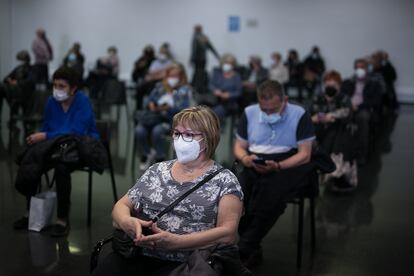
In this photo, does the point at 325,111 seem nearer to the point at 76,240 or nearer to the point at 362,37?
the point at 76,240

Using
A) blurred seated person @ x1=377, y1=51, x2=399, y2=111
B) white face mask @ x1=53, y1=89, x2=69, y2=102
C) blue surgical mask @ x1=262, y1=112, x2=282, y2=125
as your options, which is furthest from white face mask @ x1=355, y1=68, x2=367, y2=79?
blurred seated person @ x1=377, y1=51, x2=399, y2=111

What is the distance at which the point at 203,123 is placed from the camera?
2.29 meters

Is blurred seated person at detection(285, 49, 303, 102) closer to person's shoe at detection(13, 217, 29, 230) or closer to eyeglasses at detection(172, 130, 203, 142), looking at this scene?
person's shoe at detection(13, 217, 29, 230)

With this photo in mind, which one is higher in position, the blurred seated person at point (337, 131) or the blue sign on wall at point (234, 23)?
the blue sign on wall at point (234, 23)

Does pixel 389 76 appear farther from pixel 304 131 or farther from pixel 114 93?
pixel 304 131

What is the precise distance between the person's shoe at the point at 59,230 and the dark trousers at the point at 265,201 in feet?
4.14

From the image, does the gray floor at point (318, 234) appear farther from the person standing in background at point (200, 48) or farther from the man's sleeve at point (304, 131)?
the person standing in background at point (200, 48)

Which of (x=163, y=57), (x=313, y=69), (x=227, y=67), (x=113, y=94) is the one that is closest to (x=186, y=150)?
(x=227, y=67)

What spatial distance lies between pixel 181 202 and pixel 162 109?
366cm

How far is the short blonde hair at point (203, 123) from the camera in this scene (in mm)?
2295

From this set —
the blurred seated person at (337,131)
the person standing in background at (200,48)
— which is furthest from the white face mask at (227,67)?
the person standing in background at (200,48)

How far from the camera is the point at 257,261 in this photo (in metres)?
3.49

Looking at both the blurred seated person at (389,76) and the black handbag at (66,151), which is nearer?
the black handbag at (66,151)

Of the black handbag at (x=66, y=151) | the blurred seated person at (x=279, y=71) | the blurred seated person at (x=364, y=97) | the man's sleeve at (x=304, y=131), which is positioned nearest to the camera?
the man's sleeve at (x=304, y=131)
